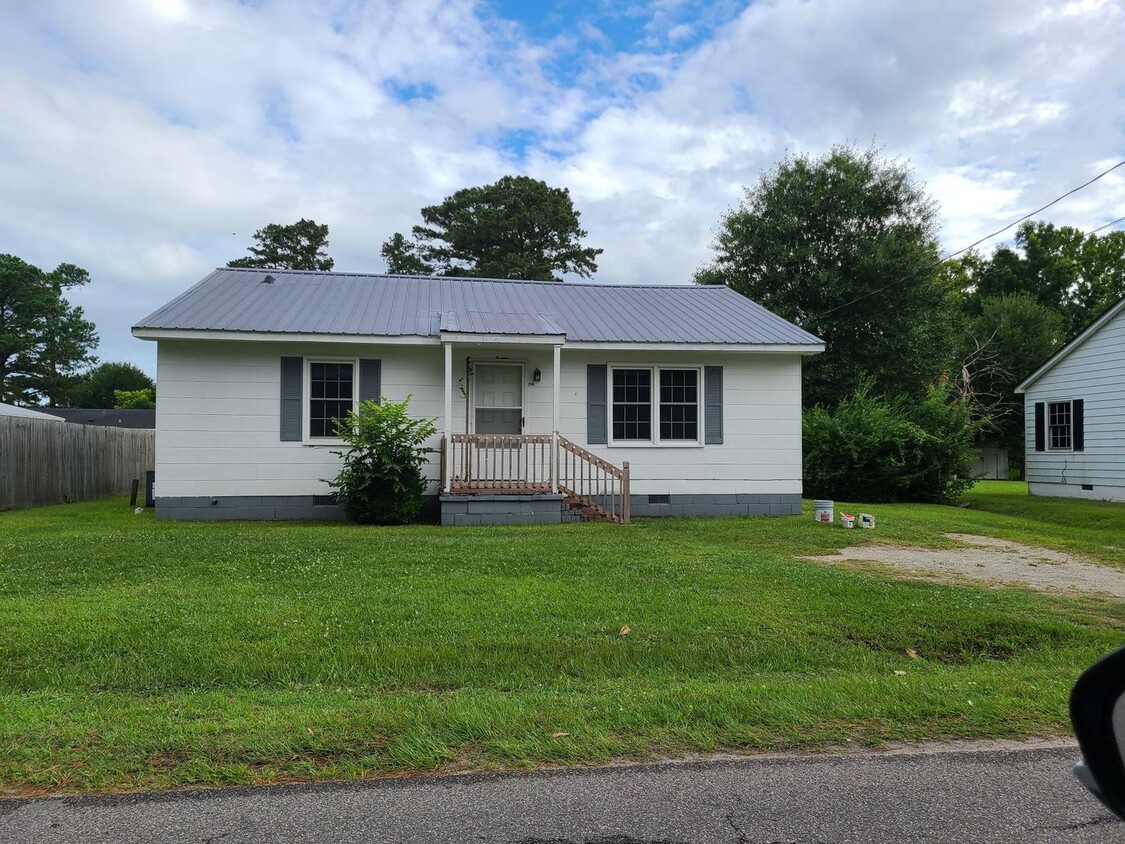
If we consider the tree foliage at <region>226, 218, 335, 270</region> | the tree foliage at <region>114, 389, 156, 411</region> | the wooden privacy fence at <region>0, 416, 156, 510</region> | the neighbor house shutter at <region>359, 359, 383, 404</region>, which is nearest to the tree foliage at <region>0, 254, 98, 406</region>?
the tree foliage at <region>114, 389, 156, 411</region>

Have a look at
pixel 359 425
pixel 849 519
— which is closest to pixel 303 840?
pixel 359 425

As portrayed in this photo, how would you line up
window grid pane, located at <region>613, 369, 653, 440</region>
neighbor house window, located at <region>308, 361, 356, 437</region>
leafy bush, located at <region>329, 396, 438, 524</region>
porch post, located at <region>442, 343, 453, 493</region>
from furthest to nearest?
1. window grid pane, located at <region>613, 369, 653, 440</region>
2. neighbor house window, located at <region>308, 361, 356, 437</region>
3. porch post, located at <region>442, 343, 453, 493</region>
4. leafy bush, located at <region>329, 396, 438, 524</region>

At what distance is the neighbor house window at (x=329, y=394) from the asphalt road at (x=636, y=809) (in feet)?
35.0

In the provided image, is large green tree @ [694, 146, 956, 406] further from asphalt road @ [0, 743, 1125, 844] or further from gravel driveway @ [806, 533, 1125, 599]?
asphalt road @ [0, 743, 1125, 844]

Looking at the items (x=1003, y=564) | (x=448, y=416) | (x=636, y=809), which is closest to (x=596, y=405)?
(x=448, y=416)

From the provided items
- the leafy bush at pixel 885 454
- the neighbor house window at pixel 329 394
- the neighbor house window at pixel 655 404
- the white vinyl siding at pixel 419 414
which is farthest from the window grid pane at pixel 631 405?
the leafy bush at pixel 885 454

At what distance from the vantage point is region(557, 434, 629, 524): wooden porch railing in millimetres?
13148

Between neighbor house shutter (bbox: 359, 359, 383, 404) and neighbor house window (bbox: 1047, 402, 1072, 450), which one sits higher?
neighbor house shutter (bbox: 359, 359, 383, 404)

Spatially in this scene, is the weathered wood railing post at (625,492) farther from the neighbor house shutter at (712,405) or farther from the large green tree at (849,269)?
the large green tree at (849,269)

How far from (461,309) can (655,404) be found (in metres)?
4.24

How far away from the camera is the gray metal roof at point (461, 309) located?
13.2m

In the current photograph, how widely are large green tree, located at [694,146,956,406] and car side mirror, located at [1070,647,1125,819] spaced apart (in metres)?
27.0

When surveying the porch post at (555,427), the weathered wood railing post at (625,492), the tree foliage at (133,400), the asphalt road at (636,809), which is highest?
the tree foliage at (133,400)

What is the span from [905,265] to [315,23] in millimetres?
22206
